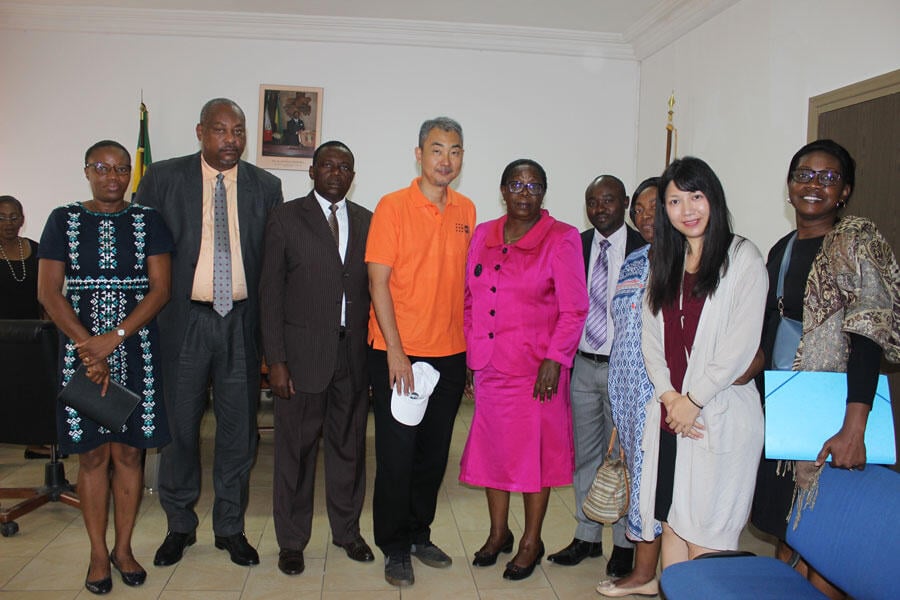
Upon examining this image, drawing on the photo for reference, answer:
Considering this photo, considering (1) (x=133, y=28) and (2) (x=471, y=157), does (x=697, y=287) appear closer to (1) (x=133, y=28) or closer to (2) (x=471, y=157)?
(2) (x=471, y=157)

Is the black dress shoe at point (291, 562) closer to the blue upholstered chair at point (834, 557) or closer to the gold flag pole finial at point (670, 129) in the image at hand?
the blue upholstered chair at point (834, 557)

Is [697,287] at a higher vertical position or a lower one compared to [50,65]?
lower

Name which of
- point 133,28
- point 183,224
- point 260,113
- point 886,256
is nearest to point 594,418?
point 886,256

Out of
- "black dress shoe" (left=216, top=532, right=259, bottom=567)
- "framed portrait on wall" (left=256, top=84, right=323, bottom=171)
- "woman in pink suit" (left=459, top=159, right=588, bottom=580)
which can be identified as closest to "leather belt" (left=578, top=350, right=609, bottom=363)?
"woman in pink suit" (left=459, top=159, right=588, bottom=580)

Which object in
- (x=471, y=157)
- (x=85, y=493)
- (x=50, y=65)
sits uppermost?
(x=50, y=65)

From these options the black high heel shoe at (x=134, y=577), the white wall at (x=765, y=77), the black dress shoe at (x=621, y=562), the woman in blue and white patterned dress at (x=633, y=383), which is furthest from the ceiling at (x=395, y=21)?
the black high heel shoe at (x=134, y=577)

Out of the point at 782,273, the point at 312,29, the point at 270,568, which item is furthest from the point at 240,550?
the point at 312,29

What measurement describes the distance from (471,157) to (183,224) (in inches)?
157

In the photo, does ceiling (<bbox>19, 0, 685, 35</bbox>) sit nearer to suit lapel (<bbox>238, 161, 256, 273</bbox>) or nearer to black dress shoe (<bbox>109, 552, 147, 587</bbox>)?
suit lapel (<bbox>238, 161, 256, 273</bbox>)

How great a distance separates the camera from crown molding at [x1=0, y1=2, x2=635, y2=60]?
6.22 meters

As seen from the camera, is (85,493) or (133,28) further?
(133,28)

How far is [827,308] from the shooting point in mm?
2197

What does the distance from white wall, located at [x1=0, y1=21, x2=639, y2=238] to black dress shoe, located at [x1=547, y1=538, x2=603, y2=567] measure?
3.97 metres

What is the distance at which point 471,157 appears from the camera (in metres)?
6.66
